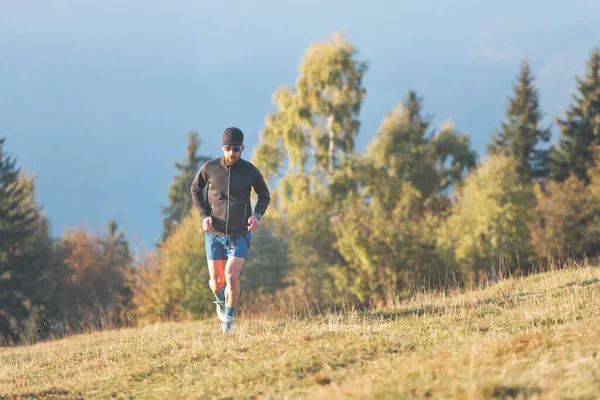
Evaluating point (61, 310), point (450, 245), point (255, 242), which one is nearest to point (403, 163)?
point (450, 245)

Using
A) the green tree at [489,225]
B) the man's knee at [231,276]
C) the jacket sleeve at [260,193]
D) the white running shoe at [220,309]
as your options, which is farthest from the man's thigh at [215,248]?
the green tree at [489,225]

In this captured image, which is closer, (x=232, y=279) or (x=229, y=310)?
(x=232, y=279)

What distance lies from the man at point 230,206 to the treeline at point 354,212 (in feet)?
99.9

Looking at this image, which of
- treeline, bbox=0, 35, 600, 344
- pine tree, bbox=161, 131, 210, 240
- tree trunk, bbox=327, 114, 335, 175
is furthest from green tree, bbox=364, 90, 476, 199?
Result: pine tree, bbox=161, 131, 210, 240

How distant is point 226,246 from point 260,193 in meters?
0.94

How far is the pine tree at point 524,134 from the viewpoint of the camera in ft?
203

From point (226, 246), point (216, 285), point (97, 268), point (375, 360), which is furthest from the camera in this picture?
point (97, 268)

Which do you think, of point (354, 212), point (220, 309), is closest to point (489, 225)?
point (354, 212)

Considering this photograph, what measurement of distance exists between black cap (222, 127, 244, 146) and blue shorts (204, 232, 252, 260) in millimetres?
1367

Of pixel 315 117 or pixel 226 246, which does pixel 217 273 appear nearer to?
pixel 226 246

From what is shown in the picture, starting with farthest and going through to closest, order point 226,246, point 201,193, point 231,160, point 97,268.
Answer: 1. point 97,268
2. point 201,193
3. point 226,246
4. point 231,160

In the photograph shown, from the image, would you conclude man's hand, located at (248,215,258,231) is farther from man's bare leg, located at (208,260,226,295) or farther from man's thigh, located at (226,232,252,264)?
man's bare leg, located at (208,260,226,295)

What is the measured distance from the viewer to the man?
33.8ft

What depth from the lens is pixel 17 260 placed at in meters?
52.7
